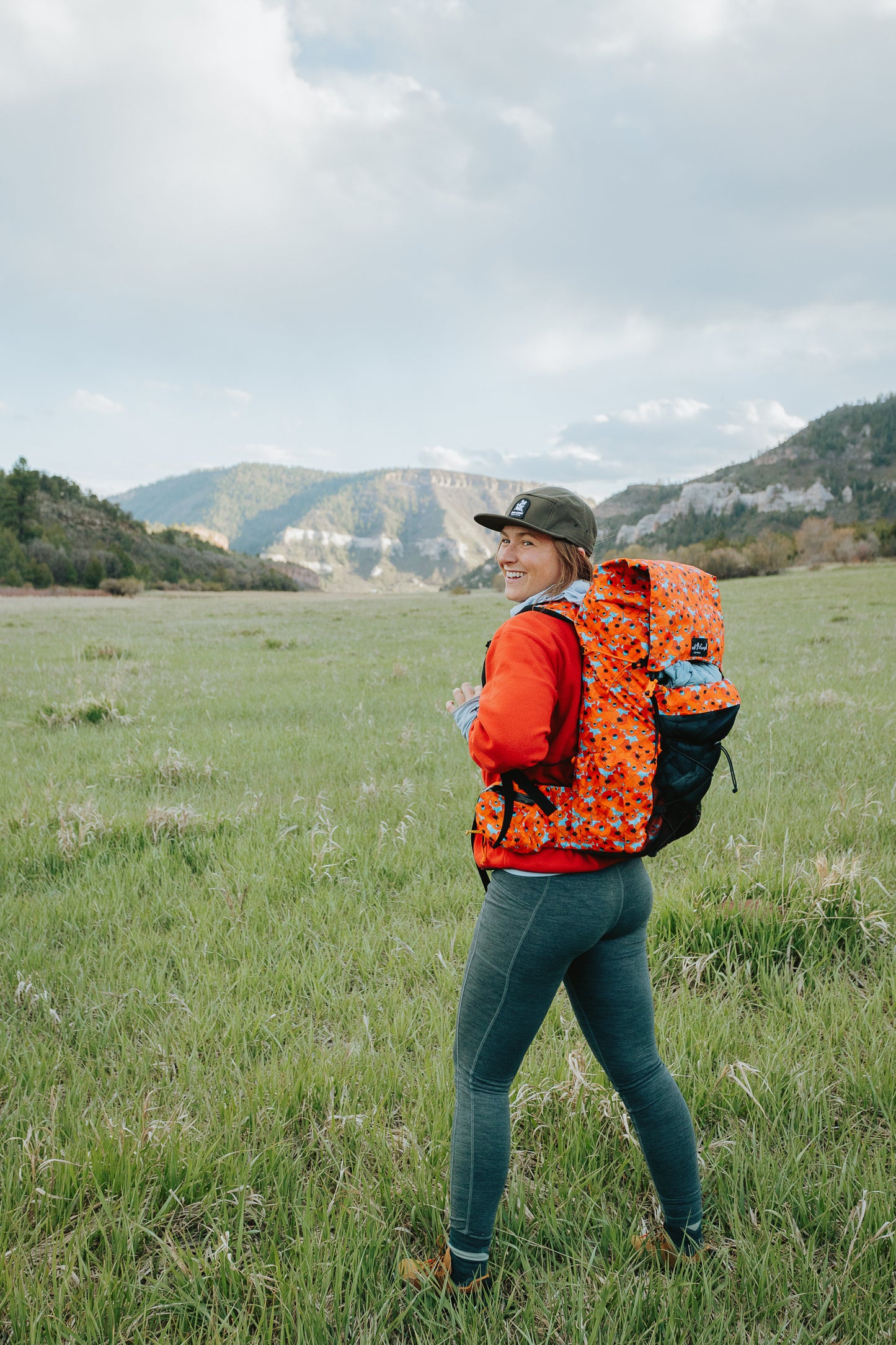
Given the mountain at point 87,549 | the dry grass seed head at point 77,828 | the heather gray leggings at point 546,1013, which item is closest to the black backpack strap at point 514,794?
the heather gray leggings at point 546,1013

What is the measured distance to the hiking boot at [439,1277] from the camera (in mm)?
2115

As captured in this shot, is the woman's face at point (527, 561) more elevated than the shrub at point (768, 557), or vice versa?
the shrub at point (768, 557)

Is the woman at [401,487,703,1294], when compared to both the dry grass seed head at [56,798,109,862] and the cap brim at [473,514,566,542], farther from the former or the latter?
the dry grass seed head at [56,798,109,862]

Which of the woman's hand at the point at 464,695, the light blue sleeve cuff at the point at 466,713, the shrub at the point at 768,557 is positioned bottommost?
the light blue sleeve cuff at the point at 466,713

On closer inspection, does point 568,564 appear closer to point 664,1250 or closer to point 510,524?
point 510,524

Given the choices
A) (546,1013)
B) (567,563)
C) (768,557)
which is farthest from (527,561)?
(768,557)

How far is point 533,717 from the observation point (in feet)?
6.26

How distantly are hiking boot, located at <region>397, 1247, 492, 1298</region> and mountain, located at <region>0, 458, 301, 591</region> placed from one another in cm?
7419

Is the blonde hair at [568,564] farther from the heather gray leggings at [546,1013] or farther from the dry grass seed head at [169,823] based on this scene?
the dry grass seed head at [169,823]

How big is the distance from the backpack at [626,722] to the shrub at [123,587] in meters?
70.3

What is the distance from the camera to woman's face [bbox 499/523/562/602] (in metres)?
2.24

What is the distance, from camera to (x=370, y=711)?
10.8 m

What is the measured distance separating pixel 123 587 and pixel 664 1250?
7338 centimetres

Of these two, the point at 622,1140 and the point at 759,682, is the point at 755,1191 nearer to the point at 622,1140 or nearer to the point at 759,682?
the point at 622,1140
